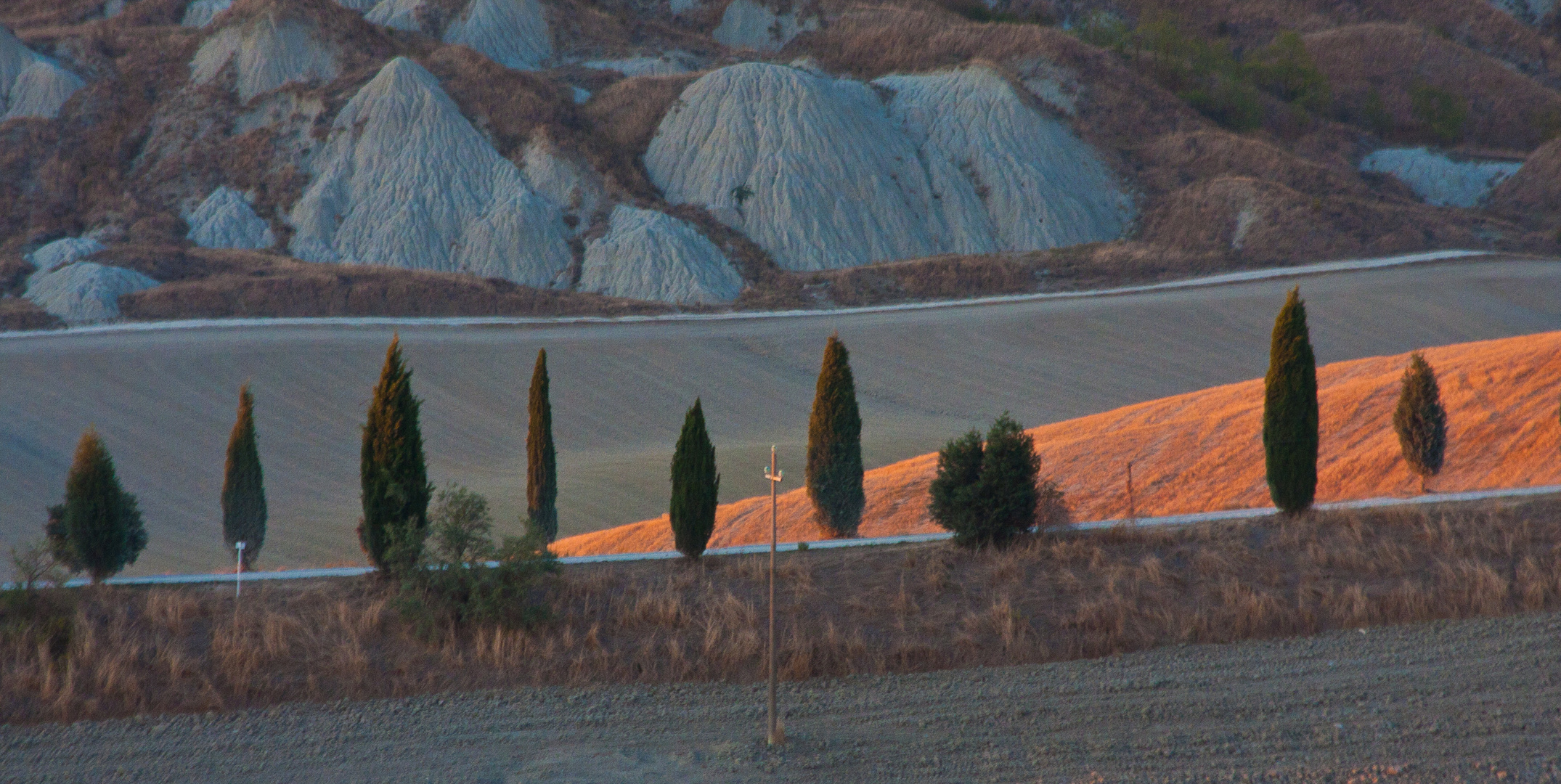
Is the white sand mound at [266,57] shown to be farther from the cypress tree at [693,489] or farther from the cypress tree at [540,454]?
the cypress tree at [693,489]

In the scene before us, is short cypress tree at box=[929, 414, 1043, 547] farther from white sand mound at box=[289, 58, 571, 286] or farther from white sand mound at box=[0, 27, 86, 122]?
white sand mound at box=[0, 27, 86, 122]

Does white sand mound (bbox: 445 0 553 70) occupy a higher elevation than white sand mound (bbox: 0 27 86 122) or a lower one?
higher

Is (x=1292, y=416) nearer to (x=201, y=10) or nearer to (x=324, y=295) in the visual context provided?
(x=324, y=295)

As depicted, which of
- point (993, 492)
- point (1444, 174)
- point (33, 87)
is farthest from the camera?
point (1444, 174)

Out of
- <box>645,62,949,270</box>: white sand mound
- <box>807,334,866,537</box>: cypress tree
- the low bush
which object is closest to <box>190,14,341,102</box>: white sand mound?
→ <box>645,62,949,270</box>: white sand mound

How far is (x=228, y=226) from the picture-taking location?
2191 inches

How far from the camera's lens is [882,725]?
10.1 metres

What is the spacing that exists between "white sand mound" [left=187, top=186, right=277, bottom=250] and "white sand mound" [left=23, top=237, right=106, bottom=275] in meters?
4.47

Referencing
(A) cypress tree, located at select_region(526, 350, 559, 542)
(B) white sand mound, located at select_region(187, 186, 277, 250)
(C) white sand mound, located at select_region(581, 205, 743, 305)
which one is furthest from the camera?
(B) white sand mound, located at select_region(187, 186, 277, 250)

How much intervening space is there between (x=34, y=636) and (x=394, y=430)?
4.22 meters

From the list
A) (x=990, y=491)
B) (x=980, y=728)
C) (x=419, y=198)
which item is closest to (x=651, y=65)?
(x=419, y=198)

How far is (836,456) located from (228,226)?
154 feet

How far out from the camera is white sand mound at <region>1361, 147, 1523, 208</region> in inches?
2854

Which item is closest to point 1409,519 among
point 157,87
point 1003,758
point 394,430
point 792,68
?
point 1003,758
